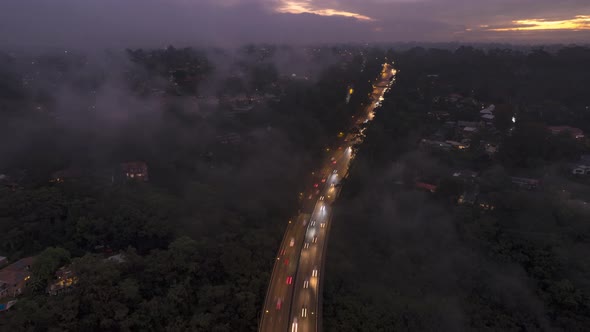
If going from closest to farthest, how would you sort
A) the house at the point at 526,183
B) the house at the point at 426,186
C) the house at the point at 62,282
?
the house at the point at 62,282 < the house at the point at 526,183 < the house at the point at 426,186

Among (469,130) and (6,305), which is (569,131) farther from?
(6,305)

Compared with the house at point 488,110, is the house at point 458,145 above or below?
below

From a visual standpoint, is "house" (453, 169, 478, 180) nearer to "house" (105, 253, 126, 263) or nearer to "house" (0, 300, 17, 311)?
"house" (105, 253, 126, 263)

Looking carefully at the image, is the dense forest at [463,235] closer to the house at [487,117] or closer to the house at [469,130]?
the house at [469,130]

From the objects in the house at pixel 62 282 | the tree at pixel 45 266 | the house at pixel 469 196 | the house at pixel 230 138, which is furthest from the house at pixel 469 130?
the tree at pixel 45 266

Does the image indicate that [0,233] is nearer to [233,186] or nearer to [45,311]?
[45,311]

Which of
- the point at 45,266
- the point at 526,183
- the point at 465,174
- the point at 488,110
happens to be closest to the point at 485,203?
the point at 465,174

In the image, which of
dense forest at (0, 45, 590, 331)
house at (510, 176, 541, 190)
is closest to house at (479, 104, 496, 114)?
dense forest at (0, 45, 590, 331)
